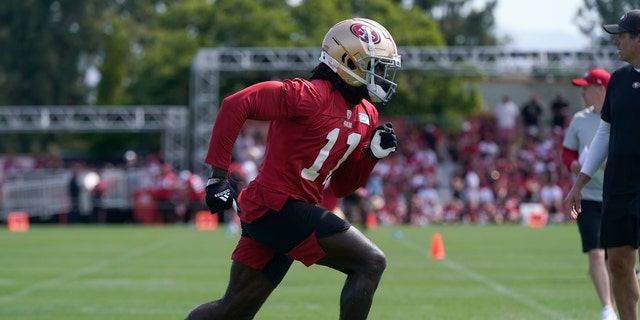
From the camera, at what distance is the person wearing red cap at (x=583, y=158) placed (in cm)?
945

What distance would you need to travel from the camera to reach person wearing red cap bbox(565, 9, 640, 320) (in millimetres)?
6992

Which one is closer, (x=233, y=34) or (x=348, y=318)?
(x=348, y=318)

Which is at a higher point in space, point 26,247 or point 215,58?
point 215,58

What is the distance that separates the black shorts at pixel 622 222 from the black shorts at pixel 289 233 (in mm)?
1802

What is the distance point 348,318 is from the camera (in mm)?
6109

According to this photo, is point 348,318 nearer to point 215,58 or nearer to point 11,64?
point 215,58

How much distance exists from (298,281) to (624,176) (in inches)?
300

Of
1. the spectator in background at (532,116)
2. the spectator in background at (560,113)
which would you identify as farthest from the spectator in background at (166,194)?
the spectator in background at (560,113)

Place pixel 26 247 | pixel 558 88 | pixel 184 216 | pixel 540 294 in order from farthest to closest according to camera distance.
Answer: pixel 558 88, pixel 184 216, pixel 26 247, pixel 540 294

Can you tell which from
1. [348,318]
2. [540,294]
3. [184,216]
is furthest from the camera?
[184,216]

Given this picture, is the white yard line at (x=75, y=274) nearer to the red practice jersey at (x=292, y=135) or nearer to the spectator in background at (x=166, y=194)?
the red practice jersey at (x=292, y=135)

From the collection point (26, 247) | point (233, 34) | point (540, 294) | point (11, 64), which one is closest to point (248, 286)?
point (540, 294)

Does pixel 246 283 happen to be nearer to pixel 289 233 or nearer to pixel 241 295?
pixel 241 295

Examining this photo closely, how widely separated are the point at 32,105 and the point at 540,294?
57.2m
